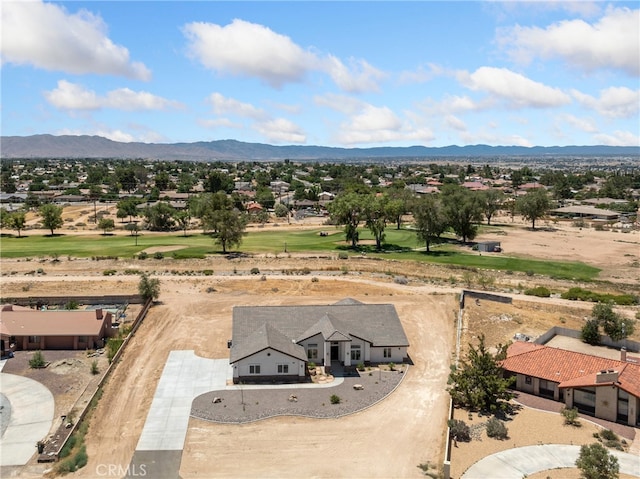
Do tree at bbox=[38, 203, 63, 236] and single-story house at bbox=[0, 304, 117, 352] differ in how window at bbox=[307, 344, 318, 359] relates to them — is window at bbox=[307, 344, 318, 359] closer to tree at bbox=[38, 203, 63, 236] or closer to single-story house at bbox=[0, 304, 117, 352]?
single-story house at bbox=[0, 304, 117, 352]

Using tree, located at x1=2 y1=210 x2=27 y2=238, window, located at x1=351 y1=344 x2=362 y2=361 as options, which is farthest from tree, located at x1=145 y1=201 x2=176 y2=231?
window, located at x1=351 y1=344 x2=362 y2=361

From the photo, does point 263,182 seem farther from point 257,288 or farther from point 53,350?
point 53,350

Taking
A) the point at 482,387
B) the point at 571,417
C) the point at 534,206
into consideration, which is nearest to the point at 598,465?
the point at 571,417

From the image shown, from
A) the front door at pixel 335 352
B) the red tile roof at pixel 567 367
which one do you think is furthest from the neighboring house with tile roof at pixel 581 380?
the front door at pixel 335 352

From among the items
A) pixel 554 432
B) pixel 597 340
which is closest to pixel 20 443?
pixel 554 432

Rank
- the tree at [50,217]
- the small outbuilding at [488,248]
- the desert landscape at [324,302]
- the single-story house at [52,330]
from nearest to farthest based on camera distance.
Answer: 1. the desert landscape at [324,302]
2. the single-story house at [52,330]
3. the small outbuilding at [488,248]
4. the tree at [50,217]

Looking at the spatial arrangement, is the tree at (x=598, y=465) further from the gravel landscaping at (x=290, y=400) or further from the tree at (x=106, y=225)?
the tree at (x=106, y=225)
